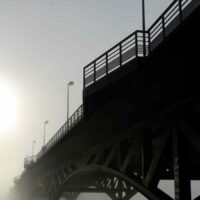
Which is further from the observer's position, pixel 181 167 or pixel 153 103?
pixel 153 103

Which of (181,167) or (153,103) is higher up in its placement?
(153,103)

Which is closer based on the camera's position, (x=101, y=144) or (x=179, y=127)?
(x=179, y=127)

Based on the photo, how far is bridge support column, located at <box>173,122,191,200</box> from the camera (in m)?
12.6

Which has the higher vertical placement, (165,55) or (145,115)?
(165,55)

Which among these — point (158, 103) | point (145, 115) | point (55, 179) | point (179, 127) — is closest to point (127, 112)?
point (145, 115)

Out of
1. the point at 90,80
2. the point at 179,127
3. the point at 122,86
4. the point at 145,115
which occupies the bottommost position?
the point at 179,127

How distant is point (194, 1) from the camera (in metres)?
12.8

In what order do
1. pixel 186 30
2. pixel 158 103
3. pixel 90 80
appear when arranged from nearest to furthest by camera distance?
pixel 186 30 → pixel 158 103 → pixel 90 80

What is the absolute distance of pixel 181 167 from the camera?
42.6ft

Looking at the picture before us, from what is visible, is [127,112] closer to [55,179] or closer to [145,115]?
[145,115]

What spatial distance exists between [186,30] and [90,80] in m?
8.17

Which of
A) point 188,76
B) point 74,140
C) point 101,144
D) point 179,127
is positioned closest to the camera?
point 188,76

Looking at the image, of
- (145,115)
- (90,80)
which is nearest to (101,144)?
(90,80)

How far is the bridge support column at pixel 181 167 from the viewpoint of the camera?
12.6 metres
